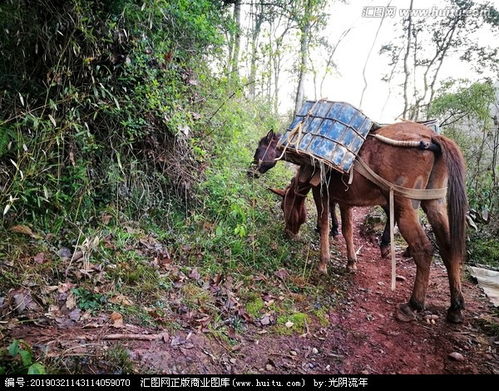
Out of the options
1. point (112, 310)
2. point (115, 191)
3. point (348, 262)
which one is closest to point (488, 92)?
point (348, 262)

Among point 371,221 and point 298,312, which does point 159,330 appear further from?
point 371,221

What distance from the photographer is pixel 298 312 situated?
335 centimetres

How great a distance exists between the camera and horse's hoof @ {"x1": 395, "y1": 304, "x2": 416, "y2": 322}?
3.40 m

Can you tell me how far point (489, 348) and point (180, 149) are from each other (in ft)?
14.6

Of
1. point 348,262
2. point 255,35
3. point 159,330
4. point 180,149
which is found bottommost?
point 348,262

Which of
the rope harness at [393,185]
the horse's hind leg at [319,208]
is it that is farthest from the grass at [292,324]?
the horse's hind leg at [319,208]

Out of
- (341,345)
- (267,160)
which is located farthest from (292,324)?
(267,160)

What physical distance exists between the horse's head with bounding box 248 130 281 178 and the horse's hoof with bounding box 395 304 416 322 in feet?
10.8

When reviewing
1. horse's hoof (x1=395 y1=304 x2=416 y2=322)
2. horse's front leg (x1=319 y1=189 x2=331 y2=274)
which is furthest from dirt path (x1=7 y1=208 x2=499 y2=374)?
horse's front leg (x1=319 y1=189 x2=331 y2=274)

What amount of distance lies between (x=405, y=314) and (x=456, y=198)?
1.46 m

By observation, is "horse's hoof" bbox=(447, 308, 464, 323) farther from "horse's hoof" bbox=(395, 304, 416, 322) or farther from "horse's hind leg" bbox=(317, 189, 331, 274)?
"horse's hind leg" bbox=(317, 189, 331, 274)

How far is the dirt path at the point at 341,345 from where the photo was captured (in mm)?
2104

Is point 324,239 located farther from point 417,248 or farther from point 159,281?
point 159,281

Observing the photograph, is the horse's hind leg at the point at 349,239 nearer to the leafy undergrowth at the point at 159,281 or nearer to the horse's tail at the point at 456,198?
the leafy undergrowth at the point at 159,281
